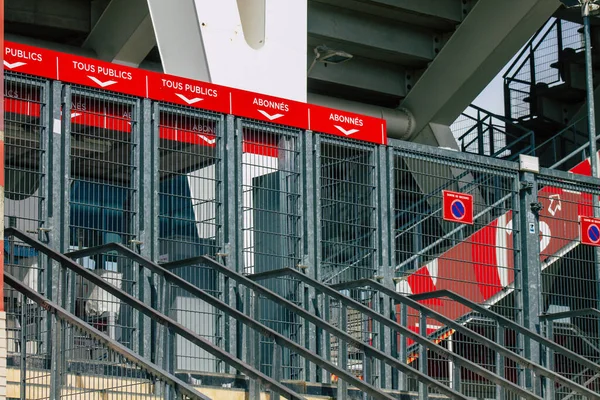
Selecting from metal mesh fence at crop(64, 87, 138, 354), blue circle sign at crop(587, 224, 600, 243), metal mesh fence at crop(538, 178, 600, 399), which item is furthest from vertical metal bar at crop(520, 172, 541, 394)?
metal mesh fence at crop(64, 87, 138, 354)

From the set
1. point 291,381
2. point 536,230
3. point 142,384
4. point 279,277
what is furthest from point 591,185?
point 142,384

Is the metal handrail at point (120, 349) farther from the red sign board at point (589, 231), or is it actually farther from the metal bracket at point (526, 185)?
→ the red sign board at point (589, 231)

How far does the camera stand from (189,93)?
15.0 metres

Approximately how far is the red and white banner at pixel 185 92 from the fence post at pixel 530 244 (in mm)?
2221

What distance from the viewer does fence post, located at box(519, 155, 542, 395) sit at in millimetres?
17250

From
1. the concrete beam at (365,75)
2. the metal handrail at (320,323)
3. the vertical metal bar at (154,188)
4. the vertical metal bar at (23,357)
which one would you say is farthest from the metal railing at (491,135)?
the vertical metal bar at (23,357)

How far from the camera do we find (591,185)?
18531 mm

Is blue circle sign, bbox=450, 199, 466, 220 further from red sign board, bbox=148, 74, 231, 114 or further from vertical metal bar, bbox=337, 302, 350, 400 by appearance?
red sign board, bbox=148, 74, 231, 114

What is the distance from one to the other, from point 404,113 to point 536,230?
42.2ft

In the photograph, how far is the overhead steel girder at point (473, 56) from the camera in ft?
89.2

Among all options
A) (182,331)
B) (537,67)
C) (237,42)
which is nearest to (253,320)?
(182,331)

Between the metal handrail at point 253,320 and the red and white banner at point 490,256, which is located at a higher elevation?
the red and white banner at point 490,256

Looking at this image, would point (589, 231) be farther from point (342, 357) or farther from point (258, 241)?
point (342, 357)

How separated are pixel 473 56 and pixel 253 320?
55.4 ft
